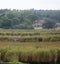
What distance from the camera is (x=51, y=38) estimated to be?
30.3 m

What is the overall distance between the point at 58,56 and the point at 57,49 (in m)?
0.65

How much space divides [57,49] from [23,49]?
2258mm

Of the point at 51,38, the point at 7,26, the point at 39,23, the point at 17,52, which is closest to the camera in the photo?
the point at 17,52

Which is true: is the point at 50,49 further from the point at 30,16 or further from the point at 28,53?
the point at 30,16

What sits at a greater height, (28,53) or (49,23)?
(28,53)

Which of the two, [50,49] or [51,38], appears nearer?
[50,49]

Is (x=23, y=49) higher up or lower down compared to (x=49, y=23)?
higher up

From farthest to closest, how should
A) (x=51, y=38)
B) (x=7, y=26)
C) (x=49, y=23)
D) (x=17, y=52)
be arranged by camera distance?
1. (x=49, y=23)
2. (x=7, y=26)
3. (x=51, y=38)
4. (x=17, y=52)

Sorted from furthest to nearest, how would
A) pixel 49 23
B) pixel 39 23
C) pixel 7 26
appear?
1. pixel 39 23
2. pixel 49 23
3. pixel 7 26

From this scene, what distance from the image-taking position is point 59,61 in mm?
19562

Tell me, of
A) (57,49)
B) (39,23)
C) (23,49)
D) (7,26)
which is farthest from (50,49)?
(39,23)

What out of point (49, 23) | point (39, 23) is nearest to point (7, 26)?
point (49, 23)

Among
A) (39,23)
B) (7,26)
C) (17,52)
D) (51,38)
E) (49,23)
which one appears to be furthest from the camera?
(39,23)

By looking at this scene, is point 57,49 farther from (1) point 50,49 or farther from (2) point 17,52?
(2) point 17,52
